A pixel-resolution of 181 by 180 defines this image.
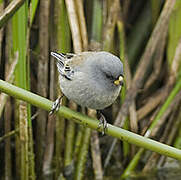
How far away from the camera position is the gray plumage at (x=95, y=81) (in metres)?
2.23

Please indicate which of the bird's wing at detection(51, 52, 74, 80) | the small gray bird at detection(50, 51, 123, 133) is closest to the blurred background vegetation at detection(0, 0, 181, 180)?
the bird's wing at detection(51, 52, 74, 80)

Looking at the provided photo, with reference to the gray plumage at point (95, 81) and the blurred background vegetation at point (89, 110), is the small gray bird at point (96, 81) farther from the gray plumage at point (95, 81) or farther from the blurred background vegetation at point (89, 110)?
the blurred background vegetation at point (89, 110)

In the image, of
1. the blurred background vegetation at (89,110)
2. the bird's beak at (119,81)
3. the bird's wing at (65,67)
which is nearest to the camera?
the bird's beak at (119,81)

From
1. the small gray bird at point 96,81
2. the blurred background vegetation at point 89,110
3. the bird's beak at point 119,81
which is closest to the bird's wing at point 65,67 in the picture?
the small gray bird at point 96,81

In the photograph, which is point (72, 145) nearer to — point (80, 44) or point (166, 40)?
point (80, 44)

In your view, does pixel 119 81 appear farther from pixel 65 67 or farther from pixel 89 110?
pixel 89 110

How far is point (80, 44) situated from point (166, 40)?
1043mm

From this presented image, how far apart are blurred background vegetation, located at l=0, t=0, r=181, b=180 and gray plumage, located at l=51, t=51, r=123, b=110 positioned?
27.7 inches

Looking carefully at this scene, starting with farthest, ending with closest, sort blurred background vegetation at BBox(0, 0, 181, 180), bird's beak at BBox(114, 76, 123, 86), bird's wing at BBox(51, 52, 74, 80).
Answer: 1. blurred background vegetation at BBox(0, 0, 181, 180)
2. bird's wing at BBox(51, 52, 74, 80)
3. bird's beak at BBox(114, 76, 123, 86)

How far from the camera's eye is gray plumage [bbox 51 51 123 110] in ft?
7.32

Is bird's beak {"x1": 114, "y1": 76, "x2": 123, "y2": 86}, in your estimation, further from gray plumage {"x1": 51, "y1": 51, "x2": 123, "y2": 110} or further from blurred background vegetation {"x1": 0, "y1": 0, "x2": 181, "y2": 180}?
blurred background vegetation {"x1": 0, "y1": 0, "x2": 181, "y2": 180}

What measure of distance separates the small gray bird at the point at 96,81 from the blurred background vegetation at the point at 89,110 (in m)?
0.70

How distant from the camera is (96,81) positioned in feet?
7.57

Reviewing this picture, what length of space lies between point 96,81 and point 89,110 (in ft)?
3.82
